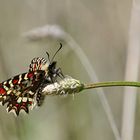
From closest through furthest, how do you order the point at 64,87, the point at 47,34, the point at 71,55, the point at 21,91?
the point at 64,87 → the point at 21,91 → the point at 47,34 → the point at 71,55

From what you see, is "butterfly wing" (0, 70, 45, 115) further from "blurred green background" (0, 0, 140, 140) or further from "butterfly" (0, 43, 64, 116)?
"blurred green background" (0, 0, 140, 140)

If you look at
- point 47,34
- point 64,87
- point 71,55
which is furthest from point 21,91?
point 71,55

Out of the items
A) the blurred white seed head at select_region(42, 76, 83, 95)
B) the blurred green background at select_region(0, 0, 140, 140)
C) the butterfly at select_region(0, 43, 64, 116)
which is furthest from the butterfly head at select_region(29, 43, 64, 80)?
the blurred green background at select_region(0, 0, 140, 140)

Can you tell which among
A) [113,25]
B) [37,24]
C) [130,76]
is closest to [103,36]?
[113,25]

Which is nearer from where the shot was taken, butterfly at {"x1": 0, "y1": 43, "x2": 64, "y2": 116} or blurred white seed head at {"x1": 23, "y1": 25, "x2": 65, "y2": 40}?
butterfly at {"x1": 0, "y1": 43, "x2": 64, "y2": 116}

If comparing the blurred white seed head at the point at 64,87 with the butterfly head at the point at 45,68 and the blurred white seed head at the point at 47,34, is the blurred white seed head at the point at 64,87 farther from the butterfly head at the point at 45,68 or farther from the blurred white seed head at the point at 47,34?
the blurred white seed head at the point at 47,34

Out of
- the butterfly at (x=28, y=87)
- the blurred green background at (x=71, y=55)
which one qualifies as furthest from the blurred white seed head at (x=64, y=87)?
the blurred green background at (x=71, y=55)

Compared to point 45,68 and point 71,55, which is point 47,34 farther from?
point 71,55
